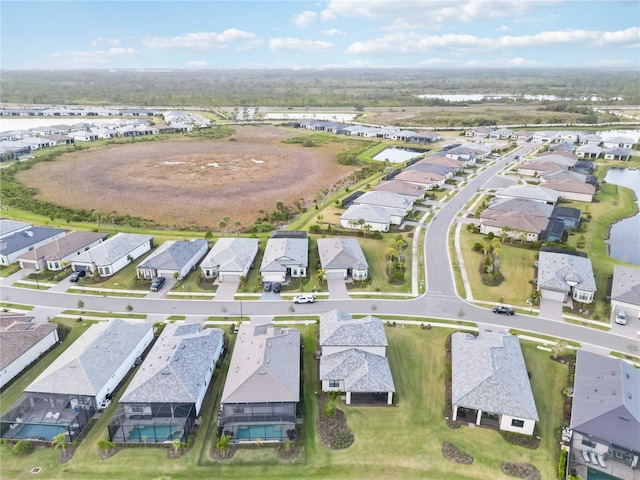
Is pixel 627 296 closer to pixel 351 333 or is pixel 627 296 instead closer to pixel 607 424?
pixel 607 424

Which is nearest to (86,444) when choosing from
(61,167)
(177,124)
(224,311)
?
(224,311)

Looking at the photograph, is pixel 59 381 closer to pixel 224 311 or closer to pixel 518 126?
pixel 224 311

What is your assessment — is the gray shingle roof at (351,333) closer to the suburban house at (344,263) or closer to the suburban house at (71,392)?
the suburban house at (344,263)

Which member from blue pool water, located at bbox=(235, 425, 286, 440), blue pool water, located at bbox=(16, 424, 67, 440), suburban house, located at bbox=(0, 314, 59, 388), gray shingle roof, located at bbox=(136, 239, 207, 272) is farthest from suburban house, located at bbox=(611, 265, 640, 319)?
suburban house, located at bbox=(0, 314, 59, 388)

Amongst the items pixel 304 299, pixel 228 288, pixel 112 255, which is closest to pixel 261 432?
pixel 304 299

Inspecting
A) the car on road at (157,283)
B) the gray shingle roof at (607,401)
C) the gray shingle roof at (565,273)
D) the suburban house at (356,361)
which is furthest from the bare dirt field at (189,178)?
the gray shingle roof at (607,401)
